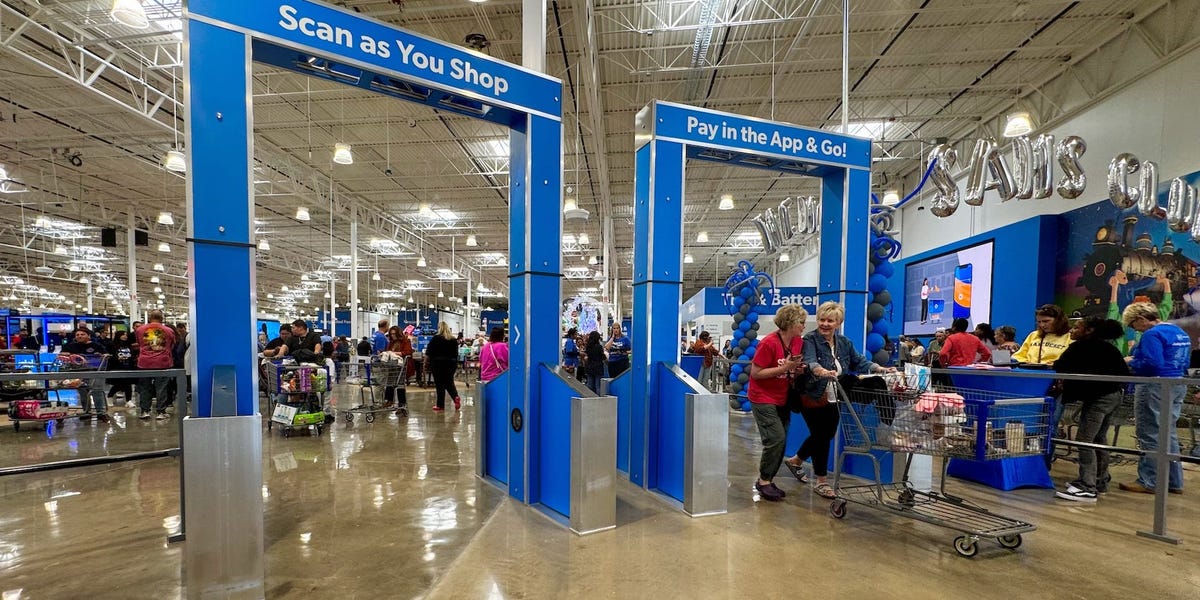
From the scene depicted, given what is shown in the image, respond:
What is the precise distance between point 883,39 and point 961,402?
8.04 meters

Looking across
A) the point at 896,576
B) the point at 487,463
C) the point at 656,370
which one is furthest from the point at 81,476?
the point at 896,576

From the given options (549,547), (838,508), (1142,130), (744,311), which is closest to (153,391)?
(549,547)

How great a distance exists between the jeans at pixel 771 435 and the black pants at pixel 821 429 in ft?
0.66

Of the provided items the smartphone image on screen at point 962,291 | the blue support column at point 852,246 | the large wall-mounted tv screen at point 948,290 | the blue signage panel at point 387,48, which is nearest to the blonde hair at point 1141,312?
the blue support column at point 852,246

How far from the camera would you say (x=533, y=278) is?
3967 millimetres

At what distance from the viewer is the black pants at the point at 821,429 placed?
4117 millimetres

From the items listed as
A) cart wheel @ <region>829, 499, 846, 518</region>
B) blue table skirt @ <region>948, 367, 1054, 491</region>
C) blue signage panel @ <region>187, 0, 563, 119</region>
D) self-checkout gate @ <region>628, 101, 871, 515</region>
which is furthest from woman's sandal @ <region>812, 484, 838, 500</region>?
blue signage panel @ <region>187, 0, 563, 119</region>

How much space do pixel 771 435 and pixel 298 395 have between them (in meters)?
6.20

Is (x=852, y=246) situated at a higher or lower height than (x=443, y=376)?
higher

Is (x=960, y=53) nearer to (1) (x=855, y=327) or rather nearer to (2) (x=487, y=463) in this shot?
(1) (x=855, y=327)

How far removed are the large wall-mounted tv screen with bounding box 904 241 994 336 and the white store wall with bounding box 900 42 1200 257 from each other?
3.42 feet

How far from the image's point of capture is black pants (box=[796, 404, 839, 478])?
4117 mm

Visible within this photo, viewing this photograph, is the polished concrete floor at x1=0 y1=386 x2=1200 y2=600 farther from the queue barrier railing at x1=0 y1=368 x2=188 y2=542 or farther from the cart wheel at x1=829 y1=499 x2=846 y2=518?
the queue barrier railing at x1=0 y1=368 x2=188 y2=542

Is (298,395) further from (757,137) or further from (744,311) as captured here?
(744,311)
